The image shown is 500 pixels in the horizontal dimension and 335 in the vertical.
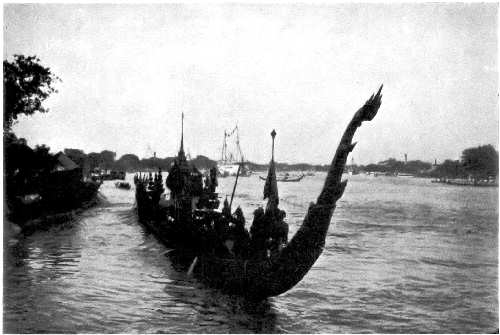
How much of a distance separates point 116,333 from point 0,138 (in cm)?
453

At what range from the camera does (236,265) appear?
10414mm

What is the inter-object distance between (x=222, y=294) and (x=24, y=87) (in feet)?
33.0

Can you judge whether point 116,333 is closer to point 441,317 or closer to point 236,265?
point 236,265

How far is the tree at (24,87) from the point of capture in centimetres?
1271

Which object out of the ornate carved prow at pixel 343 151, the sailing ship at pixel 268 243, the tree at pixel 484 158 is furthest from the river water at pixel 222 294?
the tree at pixel 484 158

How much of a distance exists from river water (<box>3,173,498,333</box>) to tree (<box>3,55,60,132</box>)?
4878 mm

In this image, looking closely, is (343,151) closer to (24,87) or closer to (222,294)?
(222,294)

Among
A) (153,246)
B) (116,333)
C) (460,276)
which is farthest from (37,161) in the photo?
(460,276)

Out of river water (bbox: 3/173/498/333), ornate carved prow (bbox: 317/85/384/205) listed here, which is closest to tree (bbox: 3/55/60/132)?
river water (bbox: 3/173/498/333)

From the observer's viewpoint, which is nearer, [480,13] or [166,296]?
[480,13]

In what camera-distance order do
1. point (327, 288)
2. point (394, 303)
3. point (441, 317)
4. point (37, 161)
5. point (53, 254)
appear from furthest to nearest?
point (37, 161) < point (53, 254) < point (327, 288) < point (394, 303) < point (441, 317)

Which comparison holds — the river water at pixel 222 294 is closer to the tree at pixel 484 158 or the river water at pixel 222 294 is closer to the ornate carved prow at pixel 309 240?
the ornate carved prow at pixel 309 240

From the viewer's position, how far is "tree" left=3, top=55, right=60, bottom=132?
12.7 meters

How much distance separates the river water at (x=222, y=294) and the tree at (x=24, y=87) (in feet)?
16.0
